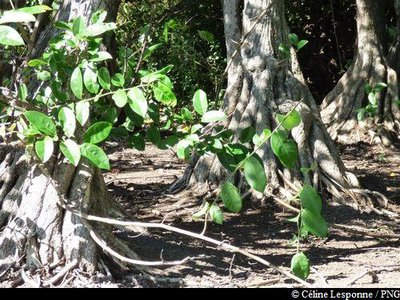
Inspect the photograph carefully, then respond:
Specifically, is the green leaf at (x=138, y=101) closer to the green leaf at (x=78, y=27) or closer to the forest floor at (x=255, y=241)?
the green leaf at (x=78, y=27)

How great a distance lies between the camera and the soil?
4.66 metres

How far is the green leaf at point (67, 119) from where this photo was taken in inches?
150

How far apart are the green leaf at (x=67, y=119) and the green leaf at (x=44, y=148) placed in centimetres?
11

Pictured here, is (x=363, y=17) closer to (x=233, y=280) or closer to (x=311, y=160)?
(x=311, y=160)

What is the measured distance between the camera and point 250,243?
607cm

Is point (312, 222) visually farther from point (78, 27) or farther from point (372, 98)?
point (372, 98)

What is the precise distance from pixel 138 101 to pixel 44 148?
20.9 inches

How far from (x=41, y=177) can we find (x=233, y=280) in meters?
1.31

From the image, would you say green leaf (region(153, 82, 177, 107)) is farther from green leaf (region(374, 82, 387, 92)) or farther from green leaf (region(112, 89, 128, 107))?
green leaf (region(374, 82, 387, 92))

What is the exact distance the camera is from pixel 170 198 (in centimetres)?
769

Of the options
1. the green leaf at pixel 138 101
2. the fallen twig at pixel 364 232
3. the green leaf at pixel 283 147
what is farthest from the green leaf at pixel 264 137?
the fallen twig at pixel 364 232

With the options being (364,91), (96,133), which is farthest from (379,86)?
(96,133)

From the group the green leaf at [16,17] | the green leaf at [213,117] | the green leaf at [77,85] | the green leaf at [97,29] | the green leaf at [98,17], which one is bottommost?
the green leaf at [213,117]

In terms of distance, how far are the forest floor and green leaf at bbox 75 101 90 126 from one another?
775 millimetres
